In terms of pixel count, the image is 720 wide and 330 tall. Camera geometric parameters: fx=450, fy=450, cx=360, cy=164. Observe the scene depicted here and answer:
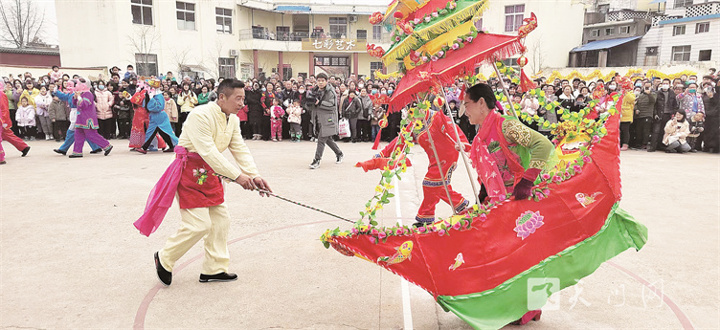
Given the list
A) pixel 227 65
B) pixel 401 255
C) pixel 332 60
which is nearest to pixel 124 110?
pixel 401 255

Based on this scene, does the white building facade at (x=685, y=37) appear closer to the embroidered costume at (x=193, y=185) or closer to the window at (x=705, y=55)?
the window at (x=705, y=55)

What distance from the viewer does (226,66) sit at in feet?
95.9

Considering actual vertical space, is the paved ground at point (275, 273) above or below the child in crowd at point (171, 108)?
below

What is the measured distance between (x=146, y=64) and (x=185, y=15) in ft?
13.2

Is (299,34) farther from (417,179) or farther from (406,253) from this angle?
(406,253)

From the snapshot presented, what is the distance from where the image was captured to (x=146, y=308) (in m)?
3.29

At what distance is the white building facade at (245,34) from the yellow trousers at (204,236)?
1611 centimetres

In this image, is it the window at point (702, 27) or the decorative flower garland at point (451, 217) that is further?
the window at point (702, 27)

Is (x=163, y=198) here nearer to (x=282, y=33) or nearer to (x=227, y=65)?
(x=227, y=65)

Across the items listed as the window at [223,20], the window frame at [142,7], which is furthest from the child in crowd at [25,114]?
the window at [223,20]

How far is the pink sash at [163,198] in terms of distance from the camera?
11.6 feet

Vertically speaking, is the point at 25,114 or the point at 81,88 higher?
the point at 81,88

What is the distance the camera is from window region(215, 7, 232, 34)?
1130 inches

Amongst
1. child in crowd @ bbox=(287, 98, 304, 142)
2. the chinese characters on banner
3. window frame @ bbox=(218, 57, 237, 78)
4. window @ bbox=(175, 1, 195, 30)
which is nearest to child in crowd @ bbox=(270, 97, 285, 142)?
child in crowd @ bbox=(287, 98, 304, 142)
